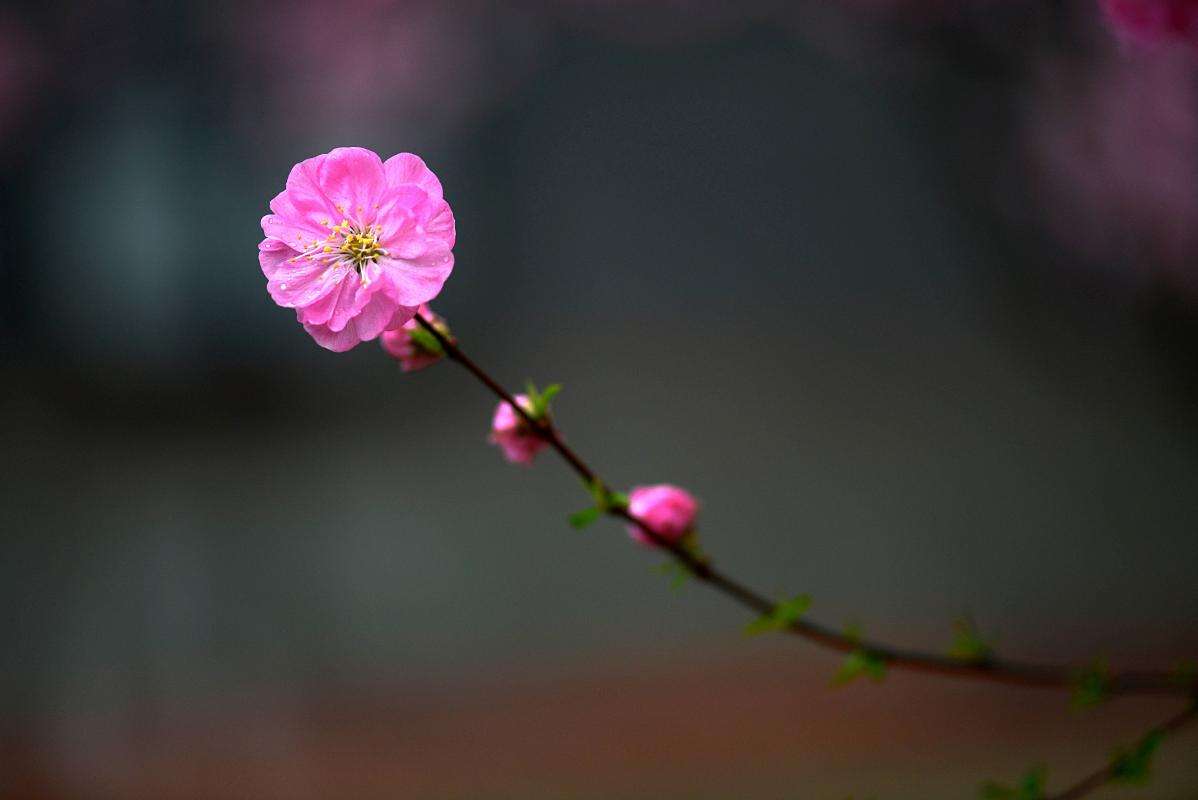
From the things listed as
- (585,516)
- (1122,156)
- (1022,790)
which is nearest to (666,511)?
(585,516)

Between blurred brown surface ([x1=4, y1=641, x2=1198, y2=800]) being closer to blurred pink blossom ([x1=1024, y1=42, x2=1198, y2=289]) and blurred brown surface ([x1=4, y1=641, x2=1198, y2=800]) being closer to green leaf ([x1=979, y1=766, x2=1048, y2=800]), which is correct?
blurred pink blossom ([x1=1024, y1=42, x2=1198, y2=289])

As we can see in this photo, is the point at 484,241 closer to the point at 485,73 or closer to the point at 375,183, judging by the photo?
the point at 485,73

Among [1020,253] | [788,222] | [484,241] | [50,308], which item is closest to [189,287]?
[50,308]

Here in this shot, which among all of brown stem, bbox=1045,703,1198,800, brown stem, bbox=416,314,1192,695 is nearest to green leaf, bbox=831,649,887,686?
brown stem, bbox=416,314,1192,695

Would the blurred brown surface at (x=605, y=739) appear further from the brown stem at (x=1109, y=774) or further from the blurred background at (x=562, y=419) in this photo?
the brown stem at (x=1109, y=774)

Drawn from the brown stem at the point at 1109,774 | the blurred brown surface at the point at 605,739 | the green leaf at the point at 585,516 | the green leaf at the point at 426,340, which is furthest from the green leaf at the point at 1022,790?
the blurred brown surface at the point at 605,739

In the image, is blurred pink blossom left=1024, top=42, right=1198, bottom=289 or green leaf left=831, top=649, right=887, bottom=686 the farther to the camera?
blurred pink blossom left=1024, top=42, right=1198, bottom=289
